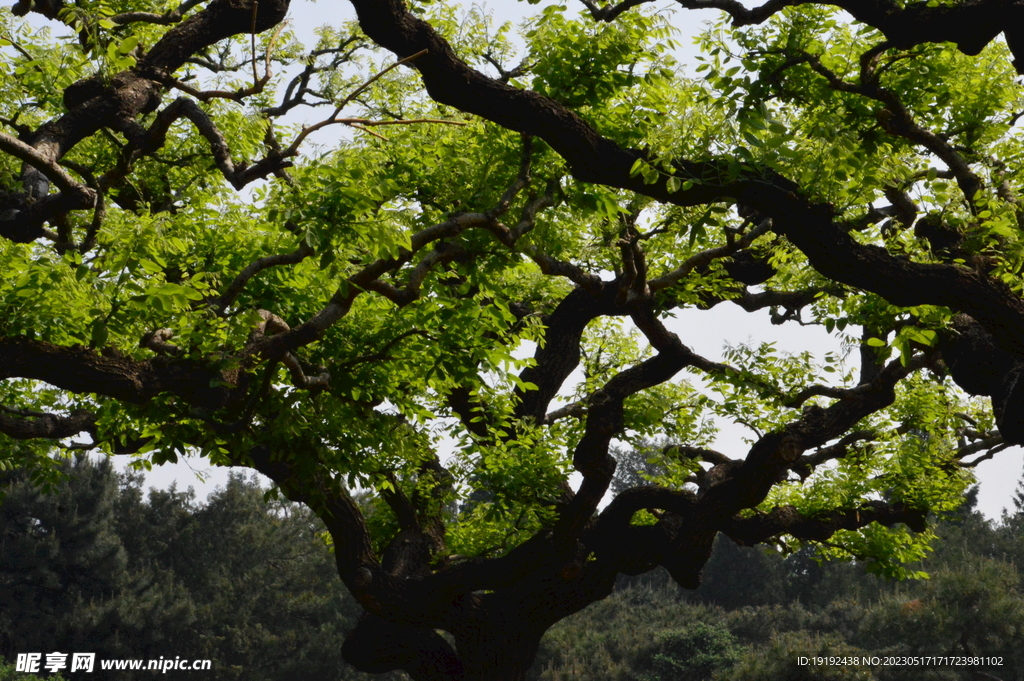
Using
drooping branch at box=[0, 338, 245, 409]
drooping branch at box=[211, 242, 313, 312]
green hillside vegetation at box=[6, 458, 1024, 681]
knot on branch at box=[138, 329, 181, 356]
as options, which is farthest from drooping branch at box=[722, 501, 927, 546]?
green hillside vegetation at box=[6, 458, 1024, 681]

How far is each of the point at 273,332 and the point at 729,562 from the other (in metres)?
40.6

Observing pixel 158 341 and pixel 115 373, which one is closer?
pixel 115 373

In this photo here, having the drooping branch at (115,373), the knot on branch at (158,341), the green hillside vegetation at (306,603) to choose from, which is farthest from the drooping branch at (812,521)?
the green hillside vegetation at (306,603)

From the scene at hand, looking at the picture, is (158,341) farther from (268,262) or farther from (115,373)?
(268,262)

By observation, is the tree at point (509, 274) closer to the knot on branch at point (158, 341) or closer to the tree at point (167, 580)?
the knot on branch at point (158, 341)

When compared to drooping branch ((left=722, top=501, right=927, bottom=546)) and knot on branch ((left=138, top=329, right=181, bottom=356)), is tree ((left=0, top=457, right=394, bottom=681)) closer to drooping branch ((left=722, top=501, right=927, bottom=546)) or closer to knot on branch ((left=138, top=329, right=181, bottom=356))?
drooping branch ((left=722, top=501, right=927, bottom=546))

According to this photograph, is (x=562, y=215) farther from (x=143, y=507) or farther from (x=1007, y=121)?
(x=143, y=507)

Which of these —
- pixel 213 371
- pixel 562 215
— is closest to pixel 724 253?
pixel 562 215

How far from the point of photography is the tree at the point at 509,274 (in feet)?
19.8

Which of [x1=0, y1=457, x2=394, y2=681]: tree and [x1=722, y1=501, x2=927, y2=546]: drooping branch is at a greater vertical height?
[x1=0, y1=457, x2=394, y2=681]: tree

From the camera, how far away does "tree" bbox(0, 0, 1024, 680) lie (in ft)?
19.8

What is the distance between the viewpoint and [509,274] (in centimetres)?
1181

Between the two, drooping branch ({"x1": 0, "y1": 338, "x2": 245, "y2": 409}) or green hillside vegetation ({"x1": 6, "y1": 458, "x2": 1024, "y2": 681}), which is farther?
green hillside vegetation ({"x1": 6, "y1": 458, "x2": 1024, "y2": 681})

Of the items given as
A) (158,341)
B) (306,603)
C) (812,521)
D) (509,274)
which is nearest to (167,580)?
(306,603)
